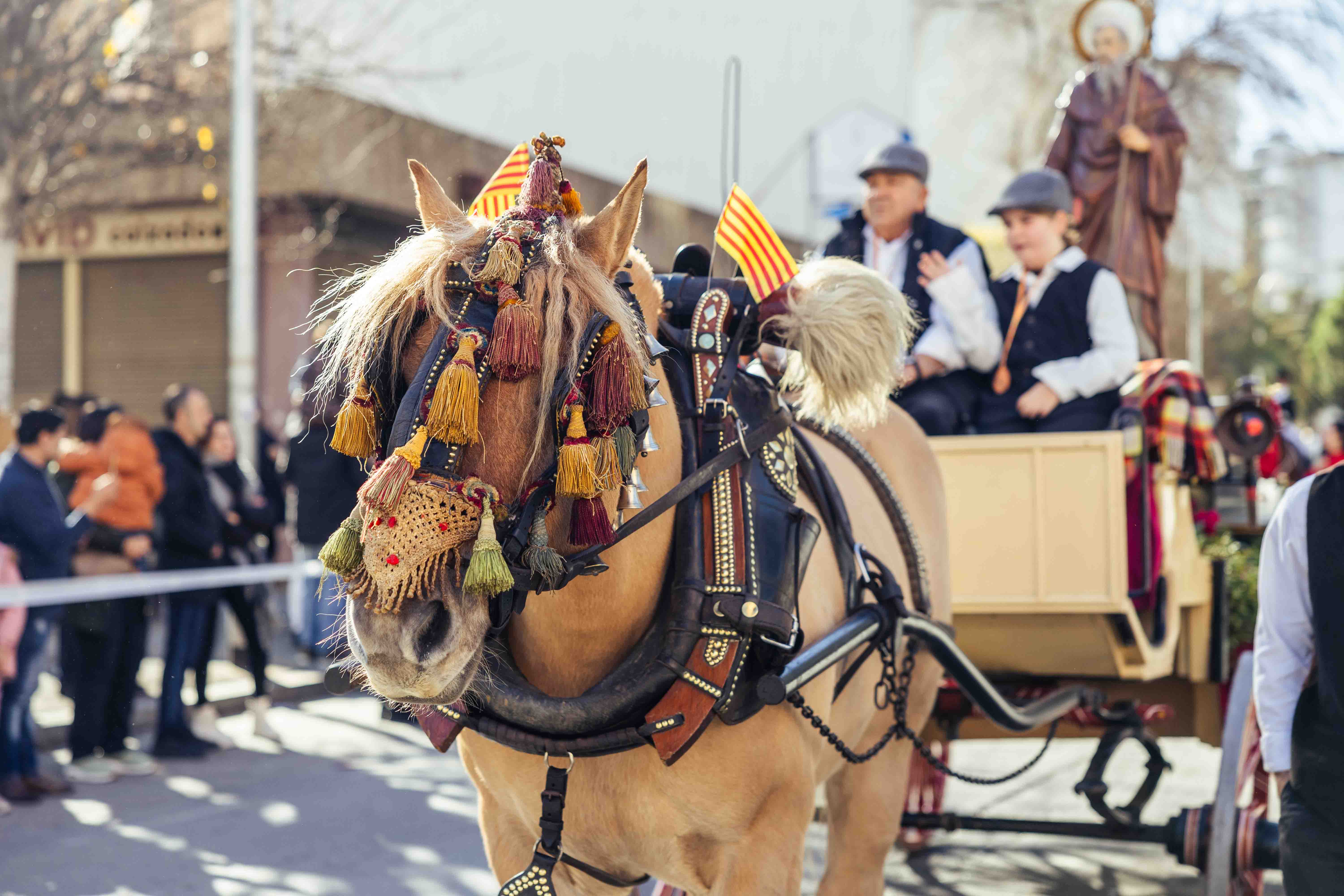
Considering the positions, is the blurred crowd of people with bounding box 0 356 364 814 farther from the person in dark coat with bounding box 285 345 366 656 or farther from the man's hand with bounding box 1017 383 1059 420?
the man's hand with bounding box 1017 383 1059 420

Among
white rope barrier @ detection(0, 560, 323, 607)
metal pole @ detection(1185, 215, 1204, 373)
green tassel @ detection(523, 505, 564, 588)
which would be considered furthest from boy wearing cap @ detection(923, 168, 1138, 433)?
metal pole @ detection(1185, 215, 1204, 373)

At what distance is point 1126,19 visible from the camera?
606 cm

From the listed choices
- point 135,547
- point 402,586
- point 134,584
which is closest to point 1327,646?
point 402,586

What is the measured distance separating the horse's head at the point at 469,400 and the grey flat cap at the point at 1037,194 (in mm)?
2935

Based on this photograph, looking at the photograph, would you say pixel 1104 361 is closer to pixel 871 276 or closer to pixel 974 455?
pixel 974 455

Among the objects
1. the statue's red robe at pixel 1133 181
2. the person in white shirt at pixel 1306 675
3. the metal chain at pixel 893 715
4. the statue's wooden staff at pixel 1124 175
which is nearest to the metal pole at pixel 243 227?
the statue's red robe at pixel 1133 181

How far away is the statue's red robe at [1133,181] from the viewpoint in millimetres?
6090

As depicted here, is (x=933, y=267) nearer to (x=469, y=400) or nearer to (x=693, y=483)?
(x=693, y=483)

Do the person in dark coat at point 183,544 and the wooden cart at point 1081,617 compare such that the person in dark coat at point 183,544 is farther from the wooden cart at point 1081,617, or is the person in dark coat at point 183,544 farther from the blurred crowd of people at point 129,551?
the wooden cart at point 1081,617

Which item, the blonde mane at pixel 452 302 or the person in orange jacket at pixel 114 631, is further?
the person in orange jacket at pixel 114 631

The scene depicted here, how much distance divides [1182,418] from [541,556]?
337cm

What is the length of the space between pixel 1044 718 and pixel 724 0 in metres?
13.0

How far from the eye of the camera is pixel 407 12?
51.0 feet

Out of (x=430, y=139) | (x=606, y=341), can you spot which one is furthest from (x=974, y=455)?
(x=430, y=139)
